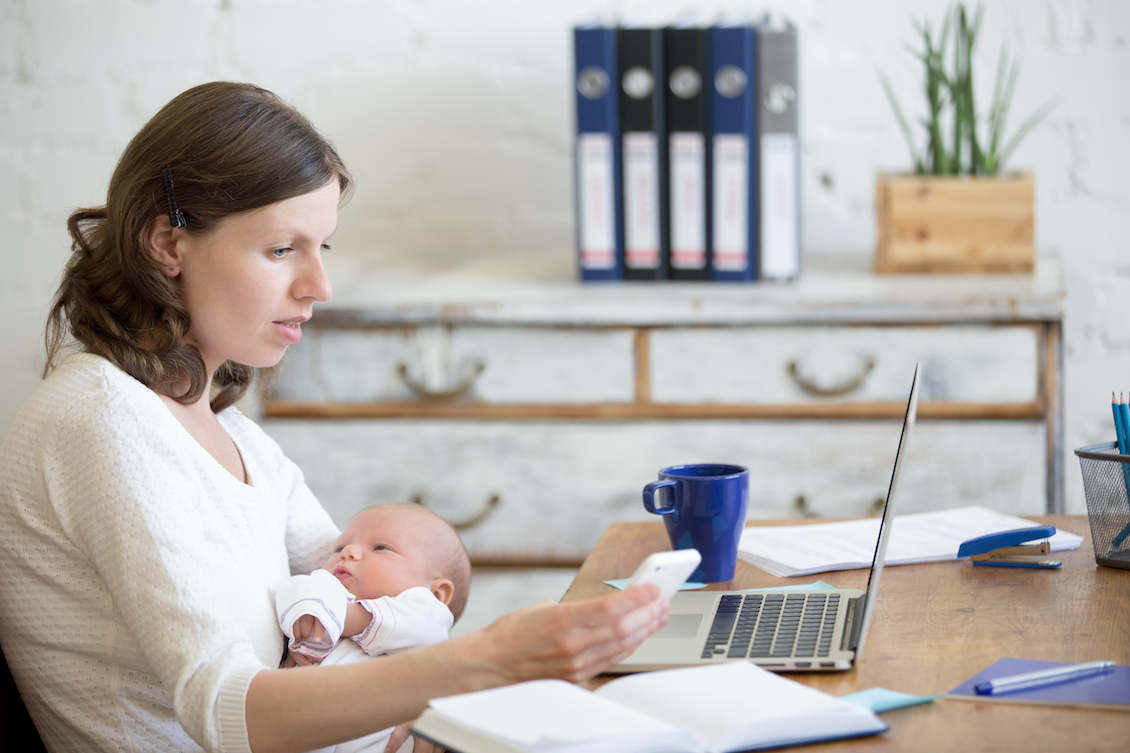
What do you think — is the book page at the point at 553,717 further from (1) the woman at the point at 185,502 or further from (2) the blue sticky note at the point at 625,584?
(2) the blue sticky note at the point at 625,584

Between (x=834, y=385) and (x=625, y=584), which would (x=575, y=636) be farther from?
(x=834, y=385)

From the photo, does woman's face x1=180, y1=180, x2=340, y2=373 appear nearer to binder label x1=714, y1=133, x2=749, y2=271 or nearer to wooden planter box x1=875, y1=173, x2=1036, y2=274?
binder label x1=714, y1=133, x2=749, y2=271

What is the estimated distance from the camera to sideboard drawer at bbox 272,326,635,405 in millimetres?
1704

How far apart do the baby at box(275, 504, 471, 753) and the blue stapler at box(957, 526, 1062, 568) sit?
1.71 ft

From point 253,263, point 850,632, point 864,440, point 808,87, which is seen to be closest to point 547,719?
→ point 850,632

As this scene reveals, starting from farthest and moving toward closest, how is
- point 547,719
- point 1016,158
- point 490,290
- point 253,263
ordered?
point 1016,158, point 490,290, point 253,263, point 547,719

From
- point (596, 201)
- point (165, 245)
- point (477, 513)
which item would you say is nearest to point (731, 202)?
point (596, 201)

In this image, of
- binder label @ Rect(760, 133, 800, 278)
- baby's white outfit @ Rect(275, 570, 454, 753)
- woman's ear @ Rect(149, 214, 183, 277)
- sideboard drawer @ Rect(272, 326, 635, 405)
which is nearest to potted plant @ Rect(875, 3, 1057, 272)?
binder label @ Rect(760, 133, 800, 278)

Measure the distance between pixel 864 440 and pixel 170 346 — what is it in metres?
1.09

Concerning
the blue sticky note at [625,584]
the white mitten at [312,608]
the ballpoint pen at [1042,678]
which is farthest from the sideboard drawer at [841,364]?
the ballpoint pen at [1042,678]

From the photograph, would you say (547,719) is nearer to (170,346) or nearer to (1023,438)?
(170,346)

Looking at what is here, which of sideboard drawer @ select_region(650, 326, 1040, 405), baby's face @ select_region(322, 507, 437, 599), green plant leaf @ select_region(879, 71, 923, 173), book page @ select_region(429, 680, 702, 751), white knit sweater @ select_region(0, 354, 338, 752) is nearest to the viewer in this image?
book page @ select_region(429, 680, 702, 751)

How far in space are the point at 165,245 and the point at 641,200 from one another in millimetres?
985

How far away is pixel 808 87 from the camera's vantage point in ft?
6.93
